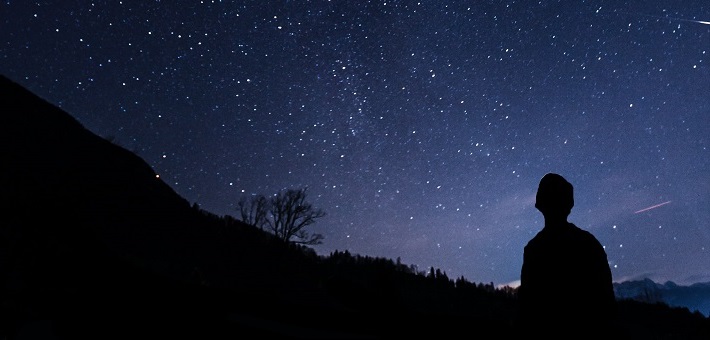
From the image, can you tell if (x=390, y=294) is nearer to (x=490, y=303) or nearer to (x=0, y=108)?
(x=0, y=108)

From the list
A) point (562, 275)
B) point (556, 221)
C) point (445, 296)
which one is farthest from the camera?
point (445, 296)

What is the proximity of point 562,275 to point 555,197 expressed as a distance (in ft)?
1.89

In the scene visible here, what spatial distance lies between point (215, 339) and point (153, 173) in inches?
1129

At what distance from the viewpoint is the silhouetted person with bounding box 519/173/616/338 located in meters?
2.77

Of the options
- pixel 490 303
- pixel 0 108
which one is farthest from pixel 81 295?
pixel 490 303

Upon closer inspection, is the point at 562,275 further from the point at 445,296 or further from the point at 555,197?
the point at 445,296

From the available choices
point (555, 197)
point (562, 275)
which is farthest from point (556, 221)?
point (562, 275)

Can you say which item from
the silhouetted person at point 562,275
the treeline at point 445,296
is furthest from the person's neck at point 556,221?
the treeline at point 445,296

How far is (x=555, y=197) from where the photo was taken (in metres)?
3.06

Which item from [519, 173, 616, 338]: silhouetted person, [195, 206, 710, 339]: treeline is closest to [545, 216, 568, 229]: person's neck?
[519, 173, 616, 338]: silhouetted person

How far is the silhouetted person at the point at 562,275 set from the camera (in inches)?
109

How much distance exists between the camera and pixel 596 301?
109 inches

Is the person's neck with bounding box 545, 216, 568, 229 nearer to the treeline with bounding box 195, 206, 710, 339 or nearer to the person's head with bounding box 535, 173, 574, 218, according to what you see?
the person's head with bounding box 535, 173, 574, 218

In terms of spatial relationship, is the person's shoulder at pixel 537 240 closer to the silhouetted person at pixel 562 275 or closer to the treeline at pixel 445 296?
the silhouetted person at pixel 562 275
